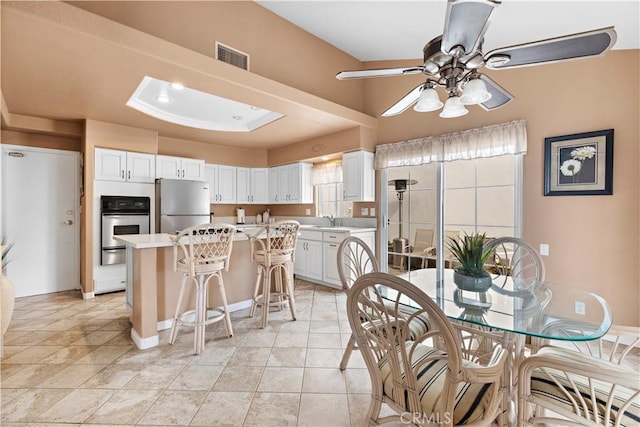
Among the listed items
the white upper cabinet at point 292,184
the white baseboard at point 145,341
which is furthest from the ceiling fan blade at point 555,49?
the white upper cabinet at point 292,184

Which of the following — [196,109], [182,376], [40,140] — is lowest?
[182,376]

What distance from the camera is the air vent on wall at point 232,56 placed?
9.22ft

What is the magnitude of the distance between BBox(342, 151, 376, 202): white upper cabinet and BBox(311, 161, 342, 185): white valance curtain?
55cm

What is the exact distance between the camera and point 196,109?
404 cm

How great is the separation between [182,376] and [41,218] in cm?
376

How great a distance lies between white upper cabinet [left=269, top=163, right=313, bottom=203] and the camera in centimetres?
530

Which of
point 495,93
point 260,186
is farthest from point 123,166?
point 495,93

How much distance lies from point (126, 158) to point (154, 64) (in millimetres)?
2325

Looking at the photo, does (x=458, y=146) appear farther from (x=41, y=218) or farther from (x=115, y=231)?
(x=41, y=218)

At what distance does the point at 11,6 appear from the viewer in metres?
1.78

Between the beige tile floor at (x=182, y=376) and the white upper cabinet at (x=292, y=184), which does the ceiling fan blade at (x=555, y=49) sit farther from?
the white upper cabinet at (x=292, y=184)

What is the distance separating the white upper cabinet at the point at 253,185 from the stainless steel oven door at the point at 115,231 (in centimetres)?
197

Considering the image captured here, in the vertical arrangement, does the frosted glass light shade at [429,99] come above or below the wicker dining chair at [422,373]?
above

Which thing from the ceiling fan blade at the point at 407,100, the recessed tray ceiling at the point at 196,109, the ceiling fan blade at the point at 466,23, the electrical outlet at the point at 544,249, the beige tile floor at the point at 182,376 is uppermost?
the recessed tray ceiling at the point at 196,109
